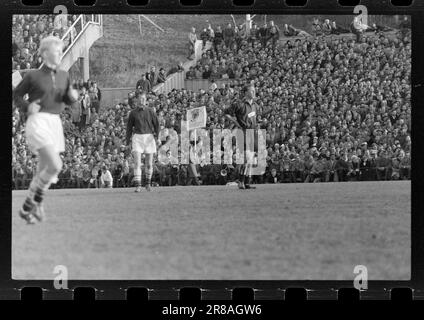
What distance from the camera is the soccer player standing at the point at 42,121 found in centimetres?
1584

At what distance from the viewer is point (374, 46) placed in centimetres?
1648

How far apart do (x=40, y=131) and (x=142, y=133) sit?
2.13 meters

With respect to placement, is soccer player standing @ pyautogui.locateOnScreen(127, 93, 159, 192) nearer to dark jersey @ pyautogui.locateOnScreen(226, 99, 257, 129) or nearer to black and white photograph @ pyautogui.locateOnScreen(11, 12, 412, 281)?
black and white photograph @ pyautogui.locateOnScreen(11, 12, 412, 281)

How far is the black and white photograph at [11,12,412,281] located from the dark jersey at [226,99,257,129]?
27mm

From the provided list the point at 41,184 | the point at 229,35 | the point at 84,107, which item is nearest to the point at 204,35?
the point at 229,35

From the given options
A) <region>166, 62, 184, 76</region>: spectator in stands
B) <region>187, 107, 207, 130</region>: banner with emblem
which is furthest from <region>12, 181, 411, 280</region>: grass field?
<region>166, 62, 184, 76</region>: spectator in stands

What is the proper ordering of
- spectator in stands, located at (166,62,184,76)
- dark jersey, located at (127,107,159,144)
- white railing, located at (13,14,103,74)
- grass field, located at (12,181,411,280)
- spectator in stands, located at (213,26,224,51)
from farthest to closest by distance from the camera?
dark jersey, located at (127,107,159,144) → spectator in stands, located at (166,62,184,76) → spectator in stands, located at (213,26,224,51) → white railing, located at (13,14,103,74) → grass field, located at (12,181,411,280)

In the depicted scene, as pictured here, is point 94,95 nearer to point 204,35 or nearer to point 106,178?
point 106,178

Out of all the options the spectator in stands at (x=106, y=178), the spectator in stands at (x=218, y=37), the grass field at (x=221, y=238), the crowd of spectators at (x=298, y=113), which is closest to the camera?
the grass field at (x=221, y=238)

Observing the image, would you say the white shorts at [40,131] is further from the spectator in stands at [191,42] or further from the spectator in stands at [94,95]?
the spectator in stands at [191,42]

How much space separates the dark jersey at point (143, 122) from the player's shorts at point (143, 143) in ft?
0.30

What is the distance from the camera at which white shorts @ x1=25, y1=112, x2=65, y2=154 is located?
15.8 metres

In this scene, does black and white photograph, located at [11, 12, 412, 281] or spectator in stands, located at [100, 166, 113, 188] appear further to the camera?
spectator in stands, located at [100, 166, 113, 188]

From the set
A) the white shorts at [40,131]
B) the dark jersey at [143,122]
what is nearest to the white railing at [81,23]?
the white shorts at [40,131]
